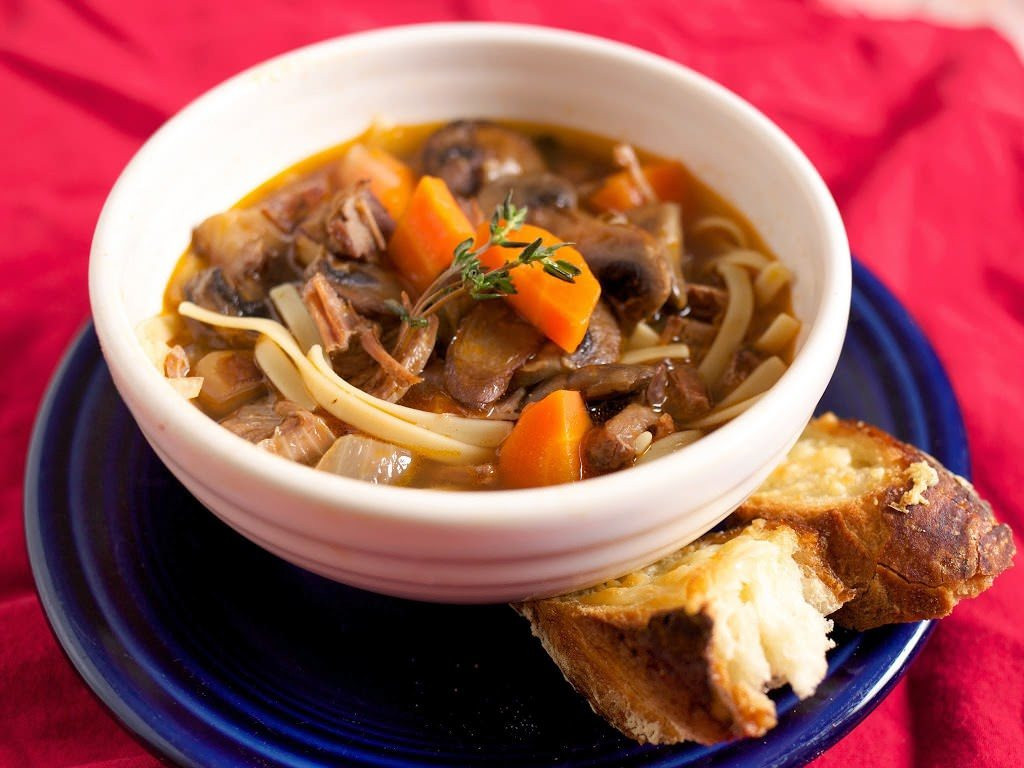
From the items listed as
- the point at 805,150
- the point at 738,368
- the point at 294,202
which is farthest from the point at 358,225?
the point at 805,150

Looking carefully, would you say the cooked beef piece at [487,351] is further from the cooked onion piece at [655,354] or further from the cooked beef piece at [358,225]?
the cooked beef piece at [358,225]

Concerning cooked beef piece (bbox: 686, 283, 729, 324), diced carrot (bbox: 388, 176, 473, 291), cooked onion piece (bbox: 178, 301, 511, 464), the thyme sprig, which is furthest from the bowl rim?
diced carrot (bbox: 388, 176, 473, 291)

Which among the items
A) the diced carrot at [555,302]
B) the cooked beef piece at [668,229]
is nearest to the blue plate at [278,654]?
the diced carrot at [555,302]

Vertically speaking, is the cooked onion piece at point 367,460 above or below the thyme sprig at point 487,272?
below

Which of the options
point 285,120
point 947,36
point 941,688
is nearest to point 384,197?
point 285,120

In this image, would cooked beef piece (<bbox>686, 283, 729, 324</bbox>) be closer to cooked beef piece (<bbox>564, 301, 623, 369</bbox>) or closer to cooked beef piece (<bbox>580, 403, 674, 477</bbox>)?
cooked beef piece (<bbox>564, 301, 623, 369</bbox>)

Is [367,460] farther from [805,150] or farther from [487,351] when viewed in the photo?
[805,150]
